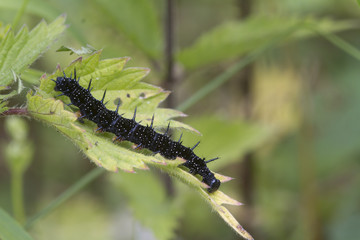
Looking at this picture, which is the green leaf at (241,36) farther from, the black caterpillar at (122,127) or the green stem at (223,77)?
the black caterpillar at (122,127)

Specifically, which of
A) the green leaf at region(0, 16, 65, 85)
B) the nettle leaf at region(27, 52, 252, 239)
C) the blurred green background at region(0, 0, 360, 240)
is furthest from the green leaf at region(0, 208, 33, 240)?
the blurred green background at region(0, 0, 360, 240)

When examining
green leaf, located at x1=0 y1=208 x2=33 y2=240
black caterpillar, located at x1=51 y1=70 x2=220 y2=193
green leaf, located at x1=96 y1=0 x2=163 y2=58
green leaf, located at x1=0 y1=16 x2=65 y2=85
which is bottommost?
green leaf, located at x1=0 y1=208 x2=33 y2=240

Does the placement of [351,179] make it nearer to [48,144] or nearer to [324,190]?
[324,190]

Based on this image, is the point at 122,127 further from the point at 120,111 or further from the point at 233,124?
the point at 233,124

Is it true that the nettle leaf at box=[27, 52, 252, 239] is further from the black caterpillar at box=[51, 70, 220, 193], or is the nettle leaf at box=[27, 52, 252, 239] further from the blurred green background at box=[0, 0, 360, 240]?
the blurred green background at box=[0, 0, 360, 240]

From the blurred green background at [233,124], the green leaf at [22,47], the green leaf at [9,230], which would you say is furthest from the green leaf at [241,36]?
the green leaf at [9,230]

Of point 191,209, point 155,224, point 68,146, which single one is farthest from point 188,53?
point 68,146
